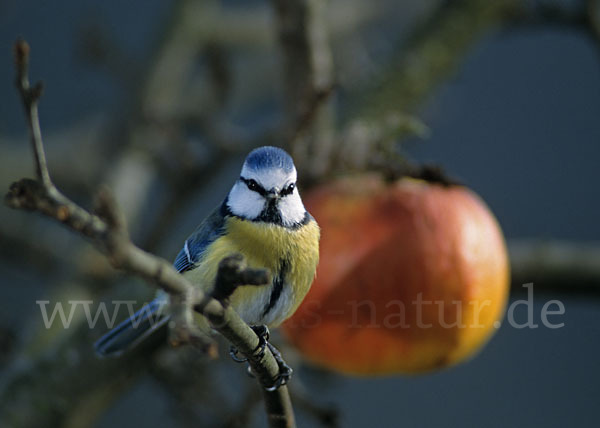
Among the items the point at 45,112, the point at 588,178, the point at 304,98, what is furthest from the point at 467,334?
the point at 45,112

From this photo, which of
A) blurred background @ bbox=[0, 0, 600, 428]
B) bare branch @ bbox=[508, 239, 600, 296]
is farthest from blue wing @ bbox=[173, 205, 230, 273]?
bare branch @ bbox=[508, 239, 600, 296]

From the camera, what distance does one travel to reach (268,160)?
18.5 inches

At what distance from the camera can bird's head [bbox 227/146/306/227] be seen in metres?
0.47

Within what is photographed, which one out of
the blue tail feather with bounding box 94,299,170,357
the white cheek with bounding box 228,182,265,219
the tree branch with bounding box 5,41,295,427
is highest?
the white cheek with bounding box 228,182,265,219

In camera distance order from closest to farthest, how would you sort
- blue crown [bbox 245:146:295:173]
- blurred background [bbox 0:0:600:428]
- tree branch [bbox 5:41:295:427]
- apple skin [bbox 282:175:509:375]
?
tree branch [bbox 5:41:295:427] < blue crown [bbox 245:146:295:173] < apple skin [bbox 282:175:509:375] < blurred background [bbox 0:0:600:428]

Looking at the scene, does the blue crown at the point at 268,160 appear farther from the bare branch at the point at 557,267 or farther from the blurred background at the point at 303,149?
the bare branch at the point at 557,267

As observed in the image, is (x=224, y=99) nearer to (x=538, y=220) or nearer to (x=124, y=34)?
(x=538, y=220)

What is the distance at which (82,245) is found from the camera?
4.33ft

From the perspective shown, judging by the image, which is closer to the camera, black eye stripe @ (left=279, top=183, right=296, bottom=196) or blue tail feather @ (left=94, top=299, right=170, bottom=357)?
black eye stripe @ (left=279, top=183, right=296, bottom=196)

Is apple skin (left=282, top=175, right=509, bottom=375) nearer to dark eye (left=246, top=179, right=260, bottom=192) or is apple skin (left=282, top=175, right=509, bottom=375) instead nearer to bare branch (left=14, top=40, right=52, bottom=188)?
dark eye (left=246, top=179, right=260, bottom=192)

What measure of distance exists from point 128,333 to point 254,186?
23 cm

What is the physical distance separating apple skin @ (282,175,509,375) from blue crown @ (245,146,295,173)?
0.31 metres

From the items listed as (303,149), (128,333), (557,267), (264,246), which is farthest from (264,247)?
(557,267)

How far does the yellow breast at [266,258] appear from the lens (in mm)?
528
